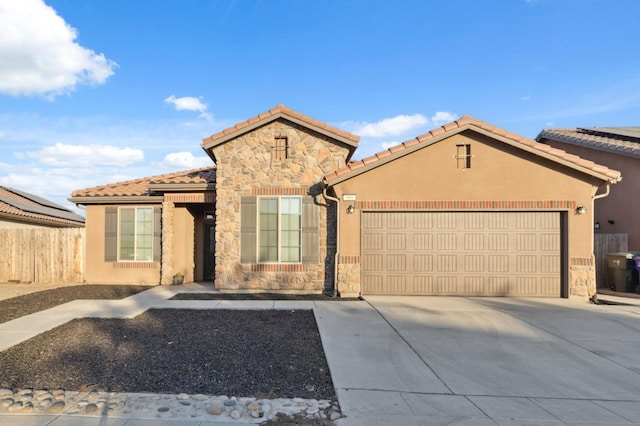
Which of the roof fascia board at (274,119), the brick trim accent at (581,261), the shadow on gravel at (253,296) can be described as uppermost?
the roof fascia board at (274,119)

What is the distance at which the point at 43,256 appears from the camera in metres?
12.7

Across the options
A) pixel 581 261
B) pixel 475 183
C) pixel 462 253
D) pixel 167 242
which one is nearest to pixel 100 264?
pixel 167 242

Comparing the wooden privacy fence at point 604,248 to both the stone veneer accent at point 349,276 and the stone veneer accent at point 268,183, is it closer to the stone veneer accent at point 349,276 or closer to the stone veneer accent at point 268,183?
the stone veneer accent at point 349,276

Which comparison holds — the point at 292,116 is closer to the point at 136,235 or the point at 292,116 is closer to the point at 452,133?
the point at 452,133

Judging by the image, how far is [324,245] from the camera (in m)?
10.8

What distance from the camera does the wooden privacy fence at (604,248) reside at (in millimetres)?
11305

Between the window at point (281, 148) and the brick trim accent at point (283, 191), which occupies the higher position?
the window at point (281, 148)

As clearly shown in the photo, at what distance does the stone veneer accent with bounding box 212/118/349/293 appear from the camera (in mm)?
10734

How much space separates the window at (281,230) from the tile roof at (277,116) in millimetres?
2297

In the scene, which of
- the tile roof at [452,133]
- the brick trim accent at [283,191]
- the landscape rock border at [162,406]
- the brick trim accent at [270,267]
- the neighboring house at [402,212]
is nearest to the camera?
the landscape rock border at [162,406]

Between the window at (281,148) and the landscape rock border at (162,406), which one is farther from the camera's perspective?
the window at (281,148)

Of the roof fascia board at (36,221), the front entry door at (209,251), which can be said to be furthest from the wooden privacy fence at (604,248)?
the roof fascia board at (36,221)

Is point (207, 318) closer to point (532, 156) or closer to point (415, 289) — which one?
point (415, 289)

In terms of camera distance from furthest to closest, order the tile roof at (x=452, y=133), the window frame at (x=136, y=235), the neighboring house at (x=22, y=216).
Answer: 1. the neighboring house at (x=22, y=216)
2. the window frame at (x=136, y=235)
3. the tile roof at (x=452, y=133)
